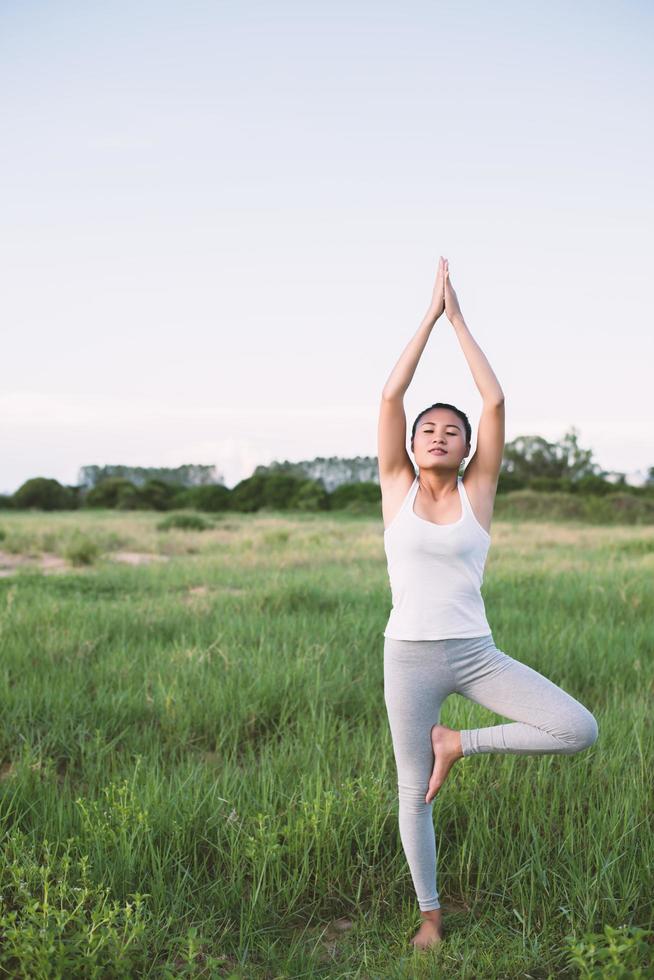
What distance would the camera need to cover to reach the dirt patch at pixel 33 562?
13.2 meters

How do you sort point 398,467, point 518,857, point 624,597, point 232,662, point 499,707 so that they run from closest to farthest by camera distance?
point 499,707, point 398,467, point 518,857, point 232,662, point 624,597

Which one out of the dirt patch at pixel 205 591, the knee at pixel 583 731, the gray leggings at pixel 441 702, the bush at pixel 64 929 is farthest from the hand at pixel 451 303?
the dirt patch at pixel 205 591

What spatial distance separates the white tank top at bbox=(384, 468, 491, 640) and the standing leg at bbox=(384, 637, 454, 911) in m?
0.07

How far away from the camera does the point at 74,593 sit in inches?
381

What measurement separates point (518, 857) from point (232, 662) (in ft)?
8.85

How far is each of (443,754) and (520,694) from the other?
36cm

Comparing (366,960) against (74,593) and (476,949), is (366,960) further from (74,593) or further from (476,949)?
(74,593)

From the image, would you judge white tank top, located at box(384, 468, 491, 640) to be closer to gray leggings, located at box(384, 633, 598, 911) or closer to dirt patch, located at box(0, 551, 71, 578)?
gray leggings, located at box(384, 633, 598, 911)

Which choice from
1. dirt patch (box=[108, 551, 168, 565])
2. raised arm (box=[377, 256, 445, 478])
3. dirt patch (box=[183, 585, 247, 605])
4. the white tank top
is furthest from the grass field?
dirt patch (box=[108, 551, 168, 565])

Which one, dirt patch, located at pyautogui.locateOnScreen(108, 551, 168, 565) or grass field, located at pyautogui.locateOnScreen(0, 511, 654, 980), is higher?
dirt patch, located at pyautogui.locateOnScreen(108, 551, 168, 565)

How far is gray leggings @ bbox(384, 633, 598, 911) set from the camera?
2.87 metres

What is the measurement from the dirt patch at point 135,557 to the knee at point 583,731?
11.3 meters

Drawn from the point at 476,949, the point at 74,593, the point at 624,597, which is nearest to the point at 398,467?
the point at 476,949

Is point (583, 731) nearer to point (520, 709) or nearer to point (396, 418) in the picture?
point (520, 709)
